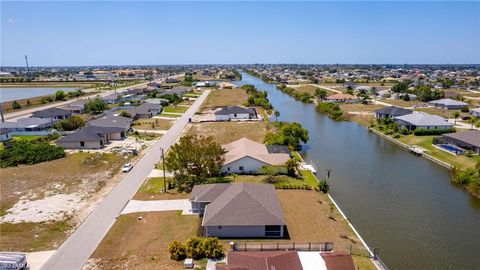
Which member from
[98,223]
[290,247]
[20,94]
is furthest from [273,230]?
[20,94]

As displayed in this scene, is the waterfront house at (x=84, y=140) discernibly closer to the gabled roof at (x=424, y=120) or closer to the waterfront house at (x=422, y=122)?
the waterfront house at (x=422, y=122)

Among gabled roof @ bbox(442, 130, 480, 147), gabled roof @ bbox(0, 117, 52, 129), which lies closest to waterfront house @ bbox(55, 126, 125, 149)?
gabled roof @ bbox(0, 117, 52, 129)

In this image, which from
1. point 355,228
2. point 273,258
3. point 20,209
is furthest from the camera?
point 20,209

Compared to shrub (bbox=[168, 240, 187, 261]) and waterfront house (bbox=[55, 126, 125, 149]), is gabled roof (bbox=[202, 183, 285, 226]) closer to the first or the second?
shrub (bbox=[168, 240, 187, 261])

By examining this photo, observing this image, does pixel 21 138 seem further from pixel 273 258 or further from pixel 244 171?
pixel 273 258

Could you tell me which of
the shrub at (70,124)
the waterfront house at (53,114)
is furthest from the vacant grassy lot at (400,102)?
the waterfront house at (53,114)

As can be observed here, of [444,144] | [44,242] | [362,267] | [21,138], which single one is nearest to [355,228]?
[362,267]

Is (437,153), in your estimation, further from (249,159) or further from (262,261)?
(262,261)
